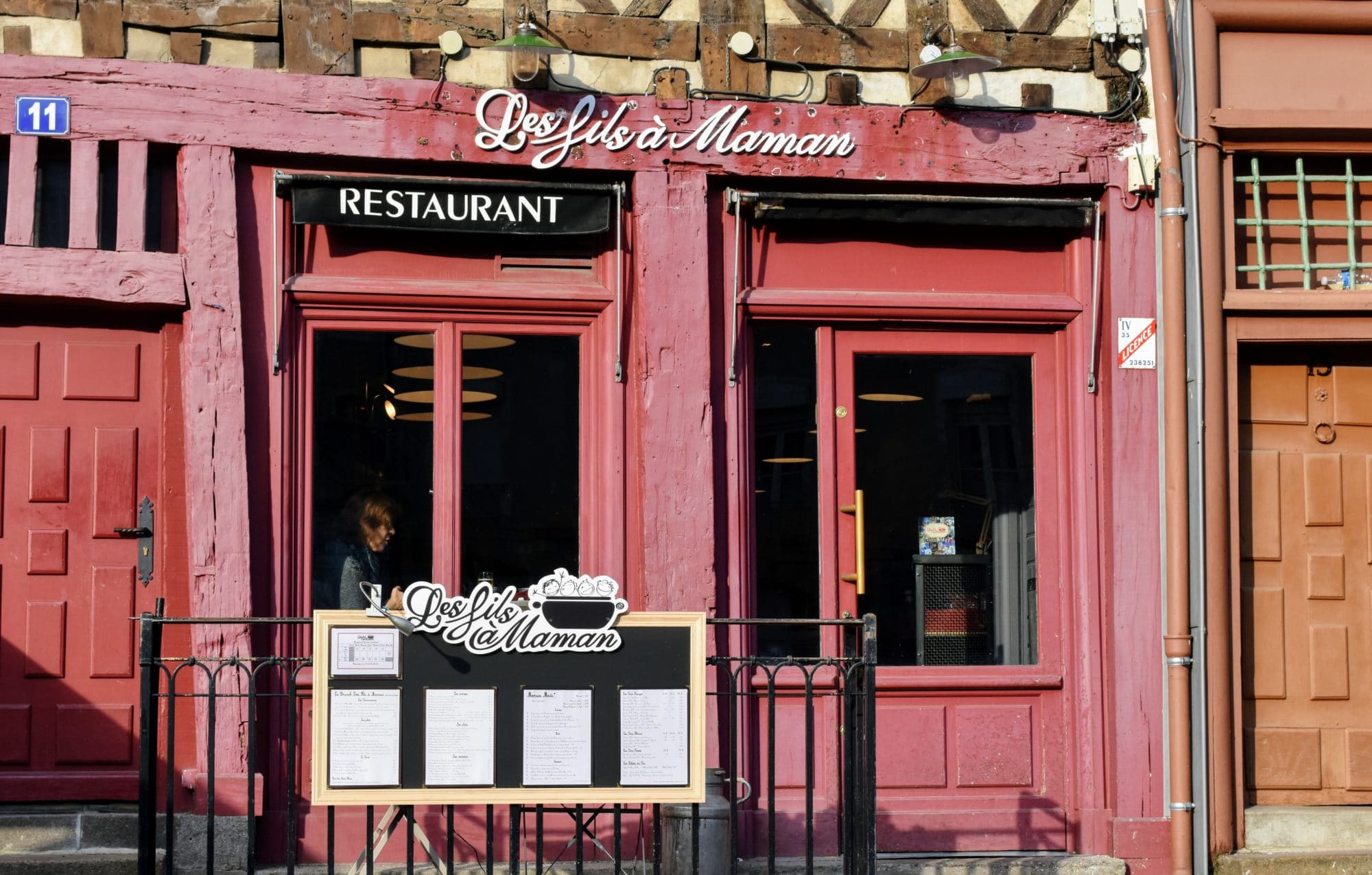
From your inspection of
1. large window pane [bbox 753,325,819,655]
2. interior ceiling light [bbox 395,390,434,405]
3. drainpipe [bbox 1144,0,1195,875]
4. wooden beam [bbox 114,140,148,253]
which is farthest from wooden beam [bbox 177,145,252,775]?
drainpipe [bbox 1144,0,1195,875]

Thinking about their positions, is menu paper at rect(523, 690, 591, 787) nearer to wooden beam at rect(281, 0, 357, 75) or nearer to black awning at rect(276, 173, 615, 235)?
black awning at rect(276, 173, 615, 235)

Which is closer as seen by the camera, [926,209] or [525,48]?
[525,48]

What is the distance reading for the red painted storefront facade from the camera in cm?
747

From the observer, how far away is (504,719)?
6.01 metres

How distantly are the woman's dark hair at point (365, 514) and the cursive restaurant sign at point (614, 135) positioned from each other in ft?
5.73

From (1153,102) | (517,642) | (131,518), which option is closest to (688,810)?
(517,642)

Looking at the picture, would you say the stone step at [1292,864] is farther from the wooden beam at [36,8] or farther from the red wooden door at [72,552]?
the wooden beam at [36,8]

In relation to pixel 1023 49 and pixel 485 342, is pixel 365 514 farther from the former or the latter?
pixel 1023 49

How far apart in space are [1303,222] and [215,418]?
5.42 metres

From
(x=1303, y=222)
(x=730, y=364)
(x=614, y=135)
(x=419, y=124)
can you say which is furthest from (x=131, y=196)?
(x=1303, y=222)

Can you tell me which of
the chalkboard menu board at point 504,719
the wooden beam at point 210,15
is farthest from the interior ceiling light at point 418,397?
the chalkboard menu board at point 504,719

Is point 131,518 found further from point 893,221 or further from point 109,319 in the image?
point 893,221

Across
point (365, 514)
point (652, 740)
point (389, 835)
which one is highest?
point (365, 514)

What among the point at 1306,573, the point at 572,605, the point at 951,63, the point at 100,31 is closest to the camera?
the point at 572,605
